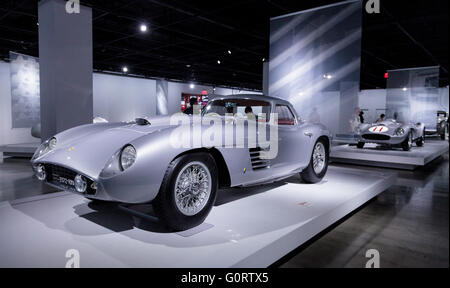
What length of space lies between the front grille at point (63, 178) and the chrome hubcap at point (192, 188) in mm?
609

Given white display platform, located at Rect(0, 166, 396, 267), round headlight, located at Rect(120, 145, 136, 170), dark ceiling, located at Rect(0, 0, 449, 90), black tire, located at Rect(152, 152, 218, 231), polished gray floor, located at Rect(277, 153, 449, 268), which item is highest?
dark ceiling, located at Rect(0, 0, 449, 90)

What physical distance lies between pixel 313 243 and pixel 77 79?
5630mm

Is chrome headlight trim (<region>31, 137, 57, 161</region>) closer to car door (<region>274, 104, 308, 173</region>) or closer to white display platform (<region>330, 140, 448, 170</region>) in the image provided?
car door (<region>274, 104, 308, 173</region>)

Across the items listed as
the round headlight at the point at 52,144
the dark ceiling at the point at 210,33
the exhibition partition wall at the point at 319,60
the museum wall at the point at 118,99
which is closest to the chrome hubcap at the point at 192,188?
the round headlight at the point at 52,144

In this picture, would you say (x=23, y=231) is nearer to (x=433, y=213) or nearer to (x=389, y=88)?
(x=433, y=213)

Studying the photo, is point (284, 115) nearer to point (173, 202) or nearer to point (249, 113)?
point (249, 113)

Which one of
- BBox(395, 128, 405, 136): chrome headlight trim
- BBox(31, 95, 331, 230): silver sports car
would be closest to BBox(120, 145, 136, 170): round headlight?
BBox(31, 95, 331, 230): silver sports car

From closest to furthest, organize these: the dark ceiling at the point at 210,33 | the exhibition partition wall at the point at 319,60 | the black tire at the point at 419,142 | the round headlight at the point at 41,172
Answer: the round headlight at the point at 41,172, the exhibition partition wall at the point at 319,60, the dark ceiling at the point at 210,33, the black tire at the point at 419,142

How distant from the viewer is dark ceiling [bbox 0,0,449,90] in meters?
7.96

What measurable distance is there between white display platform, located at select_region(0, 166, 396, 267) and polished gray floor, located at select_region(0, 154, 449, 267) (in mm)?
226

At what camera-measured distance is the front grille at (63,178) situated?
2.26m

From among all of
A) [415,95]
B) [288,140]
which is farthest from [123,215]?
[415,95]

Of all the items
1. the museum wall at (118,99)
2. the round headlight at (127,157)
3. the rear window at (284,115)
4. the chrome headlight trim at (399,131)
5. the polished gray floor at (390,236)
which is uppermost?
the museum wall at (118,99)

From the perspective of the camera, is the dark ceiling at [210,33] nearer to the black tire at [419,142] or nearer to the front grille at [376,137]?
the front grille at [376,137]
